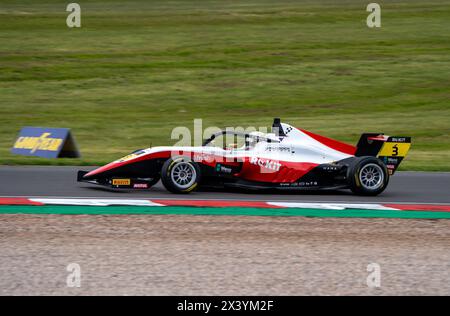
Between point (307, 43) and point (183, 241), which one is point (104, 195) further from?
point (307, 43)

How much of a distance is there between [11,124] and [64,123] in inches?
A: 57.5

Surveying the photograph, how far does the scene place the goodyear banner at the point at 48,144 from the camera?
53.6ft

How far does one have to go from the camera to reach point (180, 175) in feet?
38.0

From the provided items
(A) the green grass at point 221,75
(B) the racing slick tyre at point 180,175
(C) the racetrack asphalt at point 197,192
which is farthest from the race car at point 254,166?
(A) the green grass at point 221,75

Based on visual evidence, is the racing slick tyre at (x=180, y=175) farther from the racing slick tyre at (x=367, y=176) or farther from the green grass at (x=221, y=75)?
the green grass at (x=221, y=75)

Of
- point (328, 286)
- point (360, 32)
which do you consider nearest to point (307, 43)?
point (360, 32)

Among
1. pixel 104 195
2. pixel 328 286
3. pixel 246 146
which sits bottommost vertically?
pixel 328 286

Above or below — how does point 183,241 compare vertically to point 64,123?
below

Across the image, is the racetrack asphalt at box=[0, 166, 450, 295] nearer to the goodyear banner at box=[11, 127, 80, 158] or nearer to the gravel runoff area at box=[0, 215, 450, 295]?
the gravel runoff area at box=[0, 215, 450, 295]

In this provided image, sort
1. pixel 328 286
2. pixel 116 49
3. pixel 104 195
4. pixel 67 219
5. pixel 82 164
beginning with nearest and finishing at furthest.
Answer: pixel 328 286 → pixel 67 219 → pixel 104 195 → pixel 82 164 → pixel 116 49

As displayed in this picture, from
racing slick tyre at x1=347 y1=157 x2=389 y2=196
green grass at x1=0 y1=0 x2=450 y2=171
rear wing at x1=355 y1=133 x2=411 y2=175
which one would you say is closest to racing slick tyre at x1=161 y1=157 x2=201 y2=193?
racing slick tyre at x1=347 y1=157 x2=389 y2=196

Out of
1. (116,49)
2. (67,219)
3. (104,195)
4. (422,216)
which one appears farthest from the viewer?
(116,49)

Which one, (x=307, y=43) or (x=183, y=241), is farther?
(x=307, y=43)

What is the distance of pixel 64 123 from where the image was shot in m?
22.3
